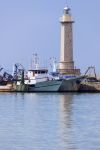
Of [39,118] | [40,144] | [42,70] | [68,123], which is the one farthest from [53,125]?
[42,70]

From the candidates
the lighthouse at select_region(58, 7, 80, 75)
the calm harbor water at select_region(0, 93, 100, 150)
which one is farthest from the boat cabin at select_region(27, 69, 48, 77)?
the calm harbor water at select_region(0, 93, 100, 150)

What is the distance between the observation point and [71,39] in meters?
97.9

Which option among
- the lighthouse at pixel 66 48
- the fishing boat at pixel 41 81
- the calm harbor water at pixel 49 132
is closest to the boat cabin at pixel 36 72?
the fishing boat at pixel 41 81

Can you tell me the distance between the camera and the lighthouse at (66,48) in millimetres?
97438

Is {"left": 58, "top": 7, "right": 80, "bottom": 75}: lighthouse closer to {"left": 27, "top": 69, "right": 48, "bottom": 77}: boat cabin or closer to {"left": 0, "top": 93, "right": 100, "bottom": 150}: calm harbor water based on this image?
{"left": 27, "top": 69, "right": 48, "bottom": 77}: boat cabin

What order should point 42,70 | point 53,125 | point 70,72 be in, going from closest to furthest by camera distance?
point 53,125, point 42,70, point 70,72

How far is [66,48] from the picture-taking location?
319ft

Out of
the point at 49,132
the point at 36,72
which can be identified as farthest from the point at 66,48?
the point at 49,132

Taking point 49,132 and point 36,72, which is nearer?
point 49,132

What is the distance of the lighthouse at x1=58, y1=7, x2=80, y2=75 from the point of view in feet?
320

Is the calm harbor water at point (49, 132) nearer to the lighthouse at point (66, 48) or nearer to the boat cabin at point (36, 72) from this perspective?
the boat cabin at point (36, 72)

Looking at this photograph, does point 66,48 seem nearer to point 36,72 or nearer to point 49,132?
point 36,72

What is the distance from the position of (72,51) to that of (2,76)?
1333 centimetres

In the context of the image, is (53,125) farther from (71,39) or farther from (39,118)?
(71,39)
